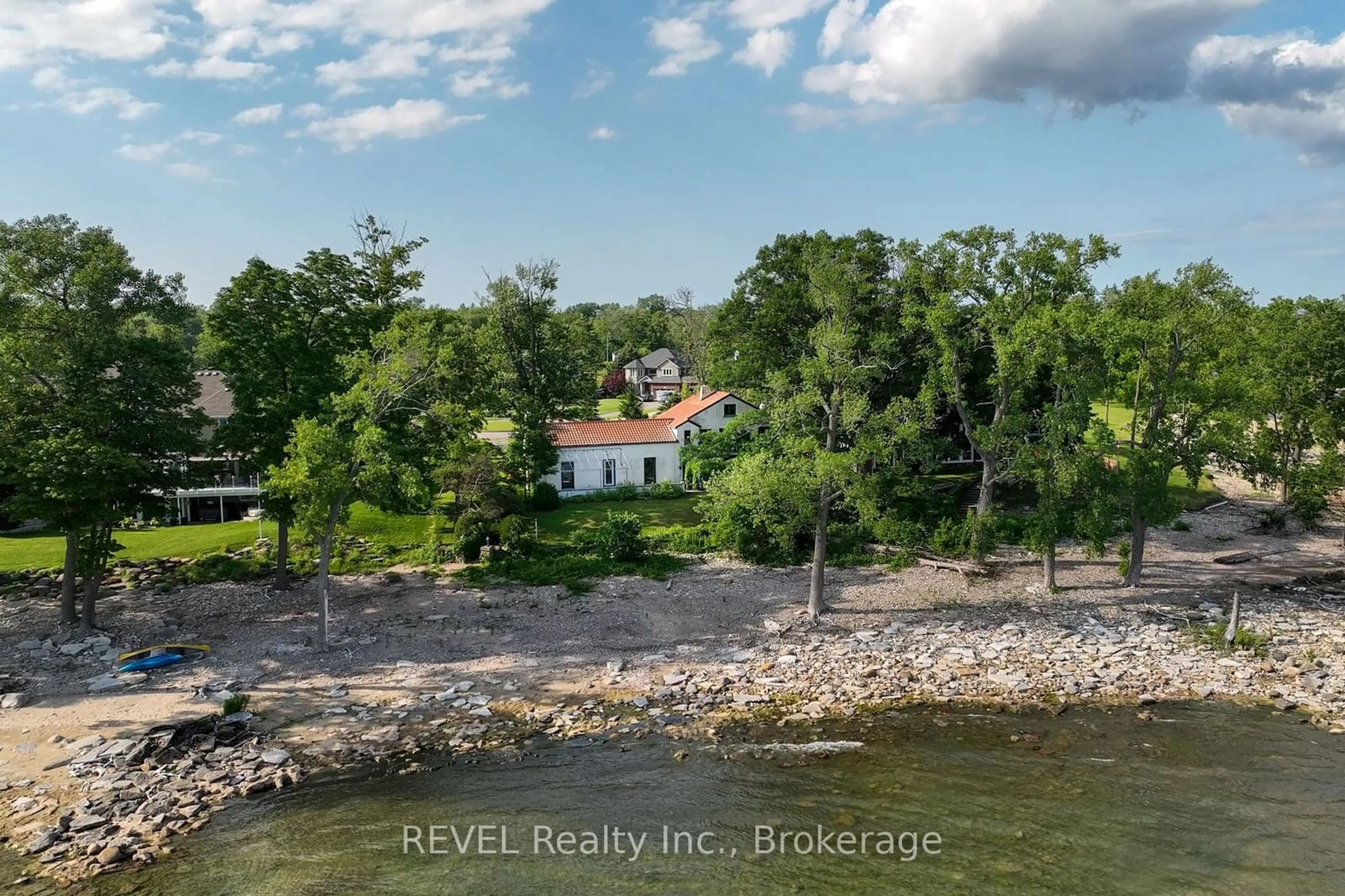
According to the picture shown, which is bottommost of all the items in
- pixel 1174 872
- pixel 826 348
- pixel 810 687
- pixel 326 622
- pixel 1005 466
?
pixel 1174 872

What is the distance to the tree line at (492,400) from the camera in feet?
73.7

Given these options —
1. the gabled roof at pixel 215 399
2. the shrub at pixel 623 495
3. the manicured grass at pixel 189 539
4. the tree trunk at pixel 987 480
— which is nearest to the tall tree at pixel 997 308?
the tree trunk at pixel 987 480

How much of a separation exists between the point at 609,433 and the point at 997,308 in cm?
2020

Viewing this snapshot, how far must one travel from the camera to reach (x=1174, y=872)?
13.5 metres

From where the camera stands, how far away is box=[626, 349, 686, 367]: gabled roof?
96.7 metres

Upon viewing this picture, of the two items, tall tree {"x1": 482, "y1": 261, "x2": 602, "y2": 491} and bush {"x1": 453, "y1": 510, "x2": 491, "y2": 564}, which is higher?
tall tree {"x1": 482, "y1": 261, "x2": 602, "y2": 491}

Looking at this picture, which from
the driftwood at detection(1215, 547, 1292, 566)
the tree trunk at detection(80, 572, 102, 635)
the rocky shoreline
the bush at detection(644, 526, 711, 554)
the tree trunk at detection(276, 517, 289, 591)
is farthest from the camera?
the bush at detection(644, 526, 711, 554)

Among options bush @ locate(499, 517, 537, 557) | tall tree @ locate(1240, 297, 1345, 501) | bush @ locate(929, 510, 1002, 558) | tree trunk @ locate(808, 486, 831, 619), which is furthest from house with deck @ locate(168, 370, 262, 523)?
tall tree @ locate(1240, 297, 1345, 501)

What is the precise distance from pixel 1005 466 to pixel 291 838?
25066 mm

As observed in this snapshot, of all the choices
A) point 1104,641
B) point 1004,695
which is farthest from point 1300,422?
point 1004,695

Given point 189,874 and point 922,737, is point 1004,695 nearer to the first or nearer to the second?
point 922,737

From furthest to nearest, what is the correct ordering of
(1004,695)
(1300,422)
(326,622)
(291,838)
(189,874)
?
1. (1300,422)
2. (326,622)
3. (1004,695)
4. (291,838)
5. (189,874)

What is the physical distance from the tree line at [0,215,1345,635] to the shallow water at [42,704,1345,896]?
8087 millimetres

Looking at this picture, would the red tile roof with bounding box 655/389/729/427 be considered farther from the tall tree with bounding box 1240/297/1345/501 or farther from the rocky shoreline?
the tall tree with bounding box 1240/297/1345/501
